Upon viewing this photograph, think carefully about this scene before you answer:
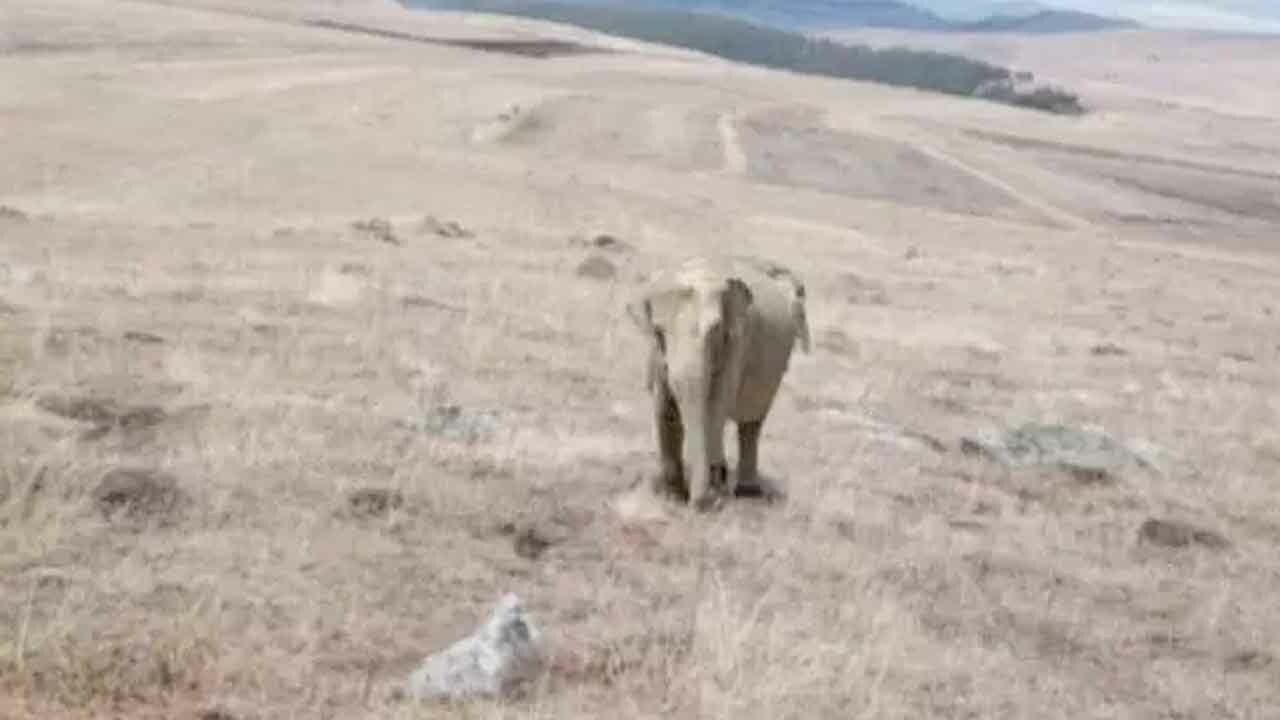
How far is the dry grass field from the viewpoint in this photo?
9.24m

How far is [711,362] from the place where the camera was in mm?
12484

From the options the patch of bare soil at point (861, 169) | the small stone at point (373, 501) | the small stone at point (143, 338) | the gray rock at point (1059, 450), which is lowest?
the patch of bare soil at point (861, 169)

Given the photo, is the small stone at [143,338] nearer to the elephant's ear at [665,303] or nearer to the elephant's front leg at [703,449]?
the elephant's ear at [665,303]

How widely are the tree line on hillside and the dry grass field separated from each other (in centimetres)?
7569

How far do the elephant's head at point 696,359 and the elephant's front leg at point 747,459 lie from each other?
43 cm

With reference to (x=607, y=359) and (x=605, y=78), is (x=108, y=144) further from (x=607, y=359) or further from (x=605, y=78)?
(x=605, y=78)

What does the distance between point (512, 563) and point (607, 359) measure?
8040mm

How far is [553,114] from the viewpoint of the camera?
5838 cm

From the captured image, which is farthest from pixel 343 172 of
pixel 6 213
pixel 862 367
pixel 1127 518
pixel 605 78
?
pixel 605 78

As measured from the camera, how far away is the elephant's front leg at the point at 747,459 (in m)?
13.4

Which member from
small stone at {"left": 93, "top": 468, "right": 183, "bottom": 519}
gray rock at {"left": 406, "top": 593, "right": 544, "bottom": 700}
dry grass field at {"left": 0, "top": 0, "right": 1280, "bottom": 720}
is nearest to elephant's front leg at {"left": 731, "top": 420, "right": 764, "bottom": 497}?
dry grass field at {"left": 0, "top": 0, "right": 1280, "bottom": 720}

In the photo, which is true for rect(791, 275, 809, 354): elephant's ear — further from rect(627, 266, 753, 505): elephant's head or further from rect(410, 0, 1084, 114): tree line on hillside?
rect(410, 0, 1084, 114): tree line on hillside

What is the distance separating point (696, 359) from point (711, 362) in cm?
14

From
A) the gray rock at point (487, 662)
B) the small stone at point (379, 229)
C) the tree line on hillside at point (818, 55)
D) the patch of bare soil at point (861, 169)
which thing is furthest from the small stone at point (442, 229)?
the tree line on hillside at point (818, 55)
